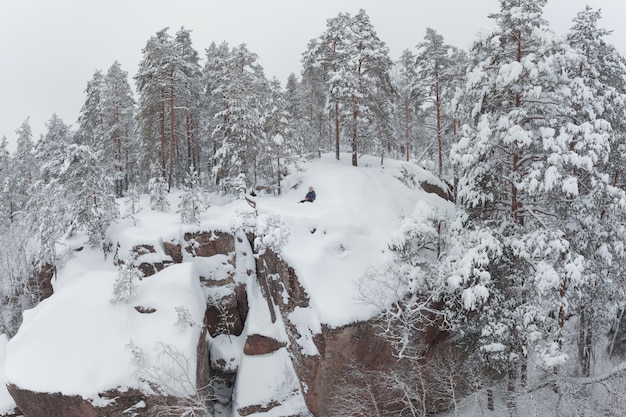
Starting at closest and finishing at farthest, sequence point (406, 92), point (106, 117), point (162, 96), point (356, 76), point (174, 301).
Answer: point (174, 301) < point (356, 76) < point (162, 96) < point (106, 117) < point (406, 92)

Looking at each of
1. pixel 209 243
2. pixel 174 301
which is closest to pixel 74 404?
pixel 174 301

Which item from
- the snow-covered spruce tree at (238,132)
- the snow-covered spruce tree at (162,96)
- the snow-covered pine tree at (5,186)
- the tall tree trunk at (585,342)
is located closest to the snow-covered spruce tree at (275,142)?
the snow-covered spruce tree at (238,132)

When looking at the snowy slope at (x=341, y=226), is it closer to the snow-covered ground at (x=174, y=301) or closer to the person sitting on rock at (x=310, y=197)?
the snow-covered ground at (x=174, y=301)

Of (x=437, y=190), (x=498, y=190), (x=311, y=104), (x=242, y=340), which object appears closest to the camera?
(x=498, y=190)

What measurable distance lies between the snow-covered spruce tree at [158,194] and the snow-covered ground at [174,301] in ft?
11.4

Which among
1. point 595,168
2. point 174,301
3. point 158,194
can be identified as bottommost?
point 174,301

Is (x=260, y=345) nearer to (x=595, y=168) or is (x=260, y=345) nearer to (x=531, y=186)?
(x=531, y=186)

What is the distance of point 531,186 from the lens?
41.6 feet

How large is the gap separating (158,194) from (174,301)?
383 inches

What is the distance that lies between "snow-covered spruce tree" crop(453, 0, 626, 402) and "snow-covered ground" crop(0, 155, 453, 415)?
4.67m

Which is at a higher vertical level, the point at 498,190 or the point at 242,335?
the point at 498,190

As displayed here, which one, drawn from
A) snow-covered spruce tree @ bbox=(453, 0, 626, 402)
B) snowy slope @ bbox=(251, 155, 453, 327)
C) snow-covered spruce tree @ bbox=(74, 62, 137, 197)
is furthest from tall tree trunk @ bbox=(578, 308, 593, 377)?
snow-covered spruce tree @ bbox=(74, 62, 137, 197)

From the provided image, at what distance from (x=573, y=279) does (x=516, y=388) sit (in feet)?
16.3

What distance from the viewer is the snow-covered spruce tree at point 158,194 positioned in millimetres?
→ 24875
